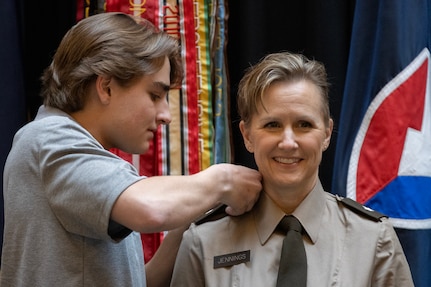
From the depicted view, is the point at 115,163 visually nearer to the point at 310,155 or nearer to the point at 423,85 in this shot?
the point at 310,155

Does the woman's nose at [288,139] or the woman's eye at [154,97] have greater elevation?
the woman's eye at [154,97]

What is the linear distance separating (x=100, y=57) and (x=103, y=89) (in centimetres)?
7

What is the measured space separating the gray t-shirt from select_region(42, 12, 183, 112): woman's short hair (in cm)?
8

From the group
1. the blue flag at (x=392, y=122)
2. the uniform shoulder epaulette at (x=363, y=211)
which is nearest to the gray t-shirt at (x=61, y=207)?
the uniform shoulder epaulette at (x=363, y=211)

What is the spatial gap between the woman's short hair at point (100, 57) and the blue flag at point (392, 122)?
2.65 ft

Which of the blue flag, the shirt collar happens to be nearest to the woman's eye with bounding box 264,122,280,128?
the shirt collar

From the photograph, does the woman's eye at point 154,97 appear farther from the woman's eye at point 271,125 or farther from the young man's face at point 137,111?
the woman's eye at point 271,125

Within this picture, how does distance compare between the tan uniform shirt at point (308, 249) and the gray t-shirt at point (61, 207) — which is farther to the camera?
the tan uniform shirt at point (308, 249)

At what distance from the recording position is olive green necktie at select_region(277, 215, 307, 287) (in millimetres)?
1599

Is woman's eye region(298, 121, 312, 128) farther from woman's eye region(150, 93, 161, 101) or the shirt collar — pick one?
woman's eye region(150, 93, 161, 101)

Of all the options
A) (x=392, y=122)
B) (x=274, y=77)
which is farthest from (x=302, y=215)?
(x=392, y=122)

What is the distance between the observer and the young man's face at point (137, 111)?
164 cm

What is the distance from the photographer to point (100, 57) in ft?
5.39


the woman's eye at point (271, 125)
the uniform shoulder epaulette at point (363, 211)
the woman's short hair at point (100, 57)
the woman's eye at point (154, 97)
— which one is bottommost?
the uniform shoulder epaulette at point (363, 211)
